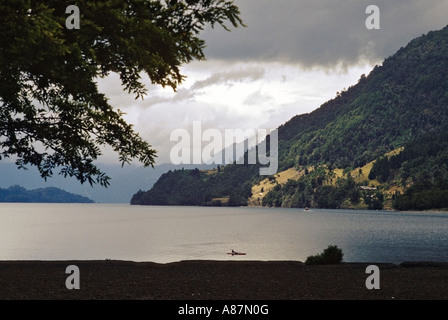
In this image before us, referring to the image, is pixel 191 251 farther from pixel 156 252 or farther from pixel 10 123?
pixel 10 123

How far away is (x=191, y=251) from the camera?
95062mm

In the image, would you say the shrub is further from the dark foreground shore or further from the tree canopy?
the tree canopy

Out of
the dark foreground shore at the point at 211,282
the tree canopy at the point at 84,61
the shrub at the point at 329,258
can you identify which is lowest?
the shrub at the point at 329,258

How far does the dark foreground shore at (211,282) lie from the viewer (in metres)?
17.5

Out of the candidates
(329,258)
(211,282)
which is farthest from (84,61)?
(329,258)

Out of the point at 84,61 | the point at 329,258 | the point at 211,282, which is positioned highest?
the point at 84,61

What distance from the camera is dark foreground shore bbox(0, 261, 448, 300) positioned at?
17.5 m

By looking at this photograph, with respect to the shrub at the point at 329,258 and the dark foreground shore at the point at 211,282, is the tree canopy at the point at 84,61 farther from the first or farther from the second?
the shrub at the point at 329,258

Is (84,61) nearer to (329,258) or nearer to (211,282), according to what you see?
(211,282)

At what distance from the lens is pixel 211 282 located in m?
20.7

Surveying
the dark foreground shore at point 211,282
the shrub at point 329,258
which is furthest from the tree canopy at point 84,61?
the shrub at point 329,258

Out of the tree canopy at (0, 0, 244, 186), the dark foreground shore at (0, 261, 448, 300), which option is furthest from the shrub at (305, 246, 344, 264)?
the tree canopy at (0, 0, 244, 186)
